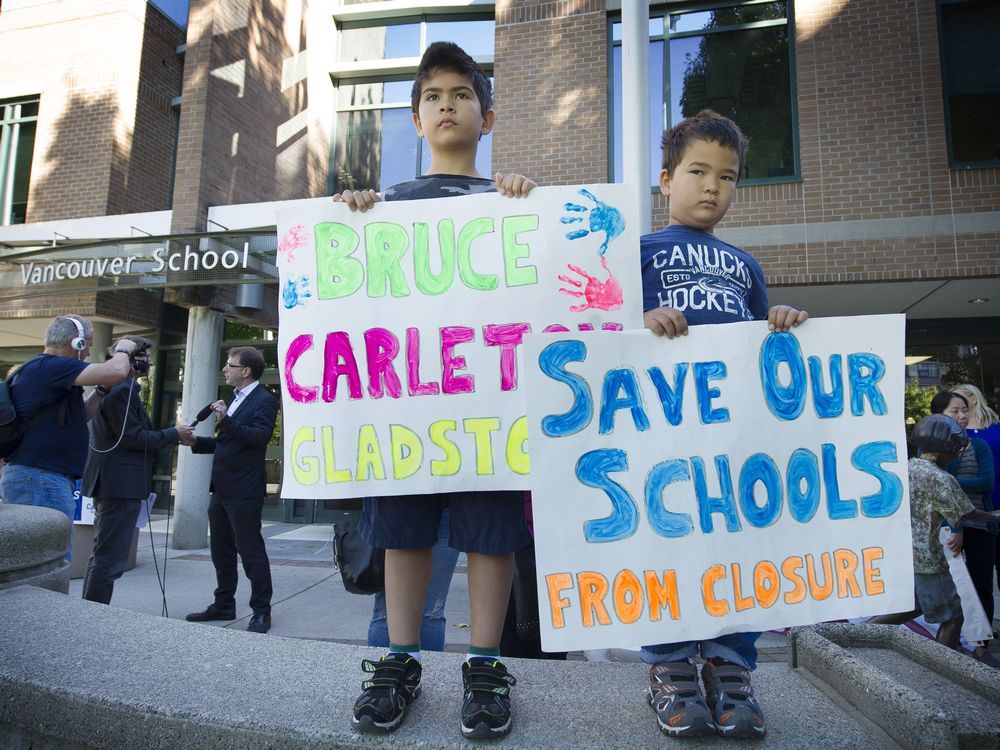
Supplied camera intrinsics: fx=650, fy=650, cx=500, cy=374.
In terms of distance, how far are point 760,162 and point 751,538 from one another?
7.62m

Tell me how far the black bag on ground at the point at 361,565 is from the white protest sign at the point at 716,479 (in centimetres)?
98

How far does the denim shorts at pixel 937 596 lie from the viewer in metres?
3.76

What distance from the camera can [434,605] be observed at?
7.69 ft

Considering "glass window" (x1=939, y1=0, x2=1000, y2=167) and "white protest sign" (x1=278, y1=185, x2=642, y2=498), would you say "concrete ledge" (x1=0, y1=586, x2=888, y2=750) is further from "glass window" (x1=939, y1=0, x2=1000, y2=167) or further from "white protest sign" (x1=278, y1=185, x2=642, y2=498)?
"glass window" (x1=939, y1=0, x2=1000, y2=167)

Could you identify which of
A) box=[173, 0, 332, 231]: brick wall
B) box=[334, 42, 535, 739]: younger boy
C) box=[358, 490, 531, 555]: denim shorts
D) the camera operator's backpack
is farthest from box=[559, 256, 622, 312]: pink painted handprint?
box=[173, 0, 332, 231]: brick wall

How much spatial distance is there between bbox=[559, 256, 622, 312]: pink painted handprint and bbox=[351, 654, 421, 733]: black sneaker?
1115 mm

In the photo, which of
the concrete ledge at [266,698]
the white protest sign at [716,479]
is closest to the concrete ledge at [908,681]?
the concrete ledge at [266,698]

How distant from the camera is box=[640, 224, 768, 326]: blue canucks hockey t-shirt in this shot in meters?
1.99

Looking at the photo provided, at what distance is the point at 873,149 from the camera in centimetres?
777

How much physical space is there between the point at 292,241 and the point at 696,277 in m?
1.30

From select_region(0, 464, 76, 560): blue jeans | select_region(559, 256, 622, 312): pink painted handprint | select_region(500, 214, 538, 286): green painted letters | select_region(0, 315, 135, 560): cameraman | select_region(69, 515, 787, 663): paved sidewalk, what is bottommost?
select_region(69, 515, 787, 663): paved sidewalk

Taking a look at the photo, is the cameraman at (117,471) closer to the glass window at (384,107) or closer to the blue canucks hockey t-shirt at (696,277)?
the blue canucks hockey t-shirt at (696,277)

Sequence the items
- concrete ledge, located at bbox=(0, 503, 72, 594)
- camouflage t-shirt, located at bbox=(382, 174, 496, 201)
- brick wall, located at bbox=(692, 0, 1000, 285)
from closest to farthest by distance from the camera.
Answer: camouflage t-shirt, located at bbox=(382, 174, 496, 201) → concrete ledge, located at bbox=(0, 503, 72, 594) → brick wall, located at bbox=(692, 0, 1000, 285)

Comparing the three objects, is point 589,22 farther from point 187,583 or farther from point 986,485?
point 187,583
